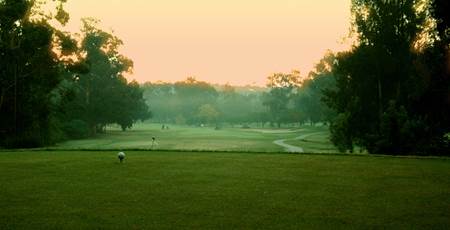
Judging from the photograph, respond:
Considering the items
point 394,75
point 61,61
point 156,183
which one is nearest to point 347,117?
point 394,75

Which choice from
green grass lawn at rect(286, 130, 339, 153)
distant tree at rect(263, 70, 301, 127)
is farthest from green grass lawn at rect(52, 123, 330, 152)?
distant tree at rect(263, 70, 301, 127)

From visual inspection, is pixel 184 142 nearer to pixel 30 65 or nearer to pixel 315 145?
pixel 315 145

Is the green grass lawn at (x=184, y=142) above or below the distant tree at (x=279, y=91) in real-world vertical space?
below

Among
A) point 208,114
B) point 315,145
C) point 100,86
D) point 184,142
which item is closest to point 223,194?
point 315,145

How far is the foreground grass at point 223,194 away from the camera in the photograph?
730 centimetres

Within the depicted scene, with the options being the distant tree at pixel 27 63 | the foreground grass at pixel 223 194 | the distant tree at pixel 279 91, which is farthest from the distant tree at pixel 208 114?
the foreground grass at pixel 223 194

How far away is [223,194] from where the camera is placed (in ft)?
31.7

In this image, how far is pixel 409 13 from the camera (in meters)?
36.0

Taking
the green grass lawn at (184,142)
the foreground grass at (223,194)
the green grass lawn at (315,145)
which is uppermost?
the foreground grass at (223,194)

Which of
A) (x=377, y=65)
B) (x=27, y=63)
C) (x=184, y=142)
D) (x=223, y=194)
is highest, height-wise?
(x=27, y=63)

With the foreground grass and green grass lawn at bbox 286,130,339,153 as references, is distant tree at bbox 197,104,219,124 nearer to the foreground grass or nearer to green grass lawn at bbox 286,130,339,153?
green grass lawn at bbox 286,130,339,153

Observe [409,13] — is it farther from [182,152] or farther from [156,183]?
[156,183]

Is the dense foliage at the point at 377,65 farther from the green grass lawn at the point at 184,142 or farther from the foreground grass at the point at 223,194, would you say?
the foreground grass at the point at 223,194

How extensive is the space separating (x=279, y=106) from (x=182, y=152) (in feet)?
421
